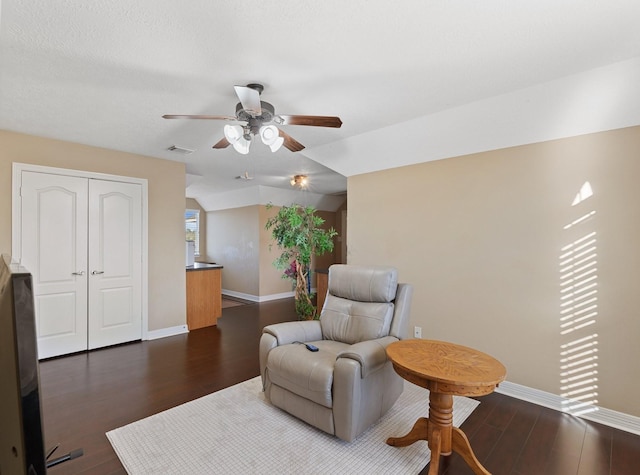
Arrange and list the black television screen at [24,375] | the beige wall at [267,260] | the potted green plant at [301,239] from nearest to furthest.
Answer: the black television screen at [24,375], the potted green plant at [301,239], the beige wall at [267,260]

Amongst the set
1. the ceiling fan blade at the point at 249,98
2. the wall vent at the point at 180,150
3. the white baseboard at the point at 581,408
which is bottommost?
the white baseboard at the point at 581,408

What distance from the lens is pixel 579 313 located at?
2.49 metres

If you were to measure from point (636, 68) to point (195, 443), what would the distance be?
12.5ft

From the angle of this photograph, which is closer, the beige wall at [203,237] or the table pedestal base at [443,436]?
the table pedestal base at [443,436]

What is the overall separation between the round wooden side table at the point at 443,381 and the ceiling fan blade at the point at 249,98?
73.3 inches

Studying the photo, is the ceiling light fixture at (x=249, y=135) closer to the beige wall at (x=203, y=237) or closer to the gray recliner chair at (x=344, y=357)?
the gray recliner chair at (x=344, y=357)

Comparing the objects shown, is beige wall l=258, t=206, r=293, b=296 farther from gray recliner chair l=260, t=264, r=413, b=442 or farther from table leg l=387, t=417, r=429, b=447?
table leg l=387, t=417, r=429, b=447

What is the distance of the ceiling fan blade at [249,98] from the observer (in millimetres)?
1992

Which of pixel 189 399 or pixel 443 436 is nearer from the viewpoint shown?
pixel 443 436

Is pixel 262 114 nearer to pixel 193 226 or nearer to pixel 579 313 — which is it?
pixel 579 313

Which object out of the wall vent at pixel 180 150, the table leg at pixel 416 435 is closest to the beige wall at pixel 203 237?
the wall vent at pixel 180 150

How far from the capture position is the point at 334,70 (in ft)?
7.22

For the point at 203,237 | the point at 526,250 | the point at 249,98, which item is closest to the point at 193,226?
the point at 203,237

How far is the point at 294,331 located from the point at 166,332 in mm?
2658
